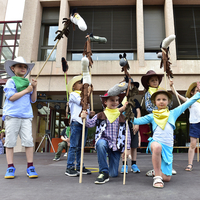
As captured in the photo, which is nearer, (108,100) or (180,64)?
(108,100)

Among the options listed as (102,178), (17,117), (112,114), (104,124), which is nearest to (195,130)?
(112,114)

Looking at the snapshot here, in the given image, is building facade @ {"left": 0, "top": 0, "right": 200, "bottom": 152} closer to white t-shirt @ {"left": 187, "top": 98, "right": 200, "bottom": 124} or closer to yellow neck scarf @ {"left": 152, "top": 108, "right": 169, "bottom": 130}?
white t-shirt @ {"left": 187, "top": 98, "right": 200, "bottom": 124}

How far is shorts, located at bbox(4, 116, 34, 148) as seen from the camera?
2.60 metres

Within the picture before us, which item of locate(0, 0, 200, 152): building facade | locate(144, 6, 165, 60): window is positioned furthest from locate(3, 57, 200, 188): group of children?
locate(144, 6, 165, 60): window

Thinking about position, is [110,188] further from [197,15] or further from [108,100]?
[197,15]

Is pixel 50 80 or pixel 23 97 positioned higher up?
pixel 50 80

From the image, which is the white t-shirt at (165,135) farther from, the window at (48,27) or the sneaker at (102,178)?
the window at (48,27)

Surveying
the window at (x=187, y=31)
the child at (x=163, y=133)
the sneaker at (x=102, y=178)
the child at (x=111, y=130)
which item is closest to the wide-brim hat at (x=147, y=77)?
the child at (x=163, y=133)

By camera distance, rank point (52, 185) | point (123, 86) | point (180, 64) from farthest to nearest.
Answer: point (180, 64)
point (123, 86)
point (52, 185)

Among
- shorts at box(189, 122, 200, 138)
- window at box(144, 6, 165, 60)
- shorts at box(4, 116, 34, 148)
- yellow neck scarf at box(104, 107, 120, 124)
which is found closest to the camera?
shorts at box(4, 116, 34, 148)

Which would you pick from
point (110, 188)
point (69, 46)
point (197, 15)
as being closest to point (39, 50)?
point (69, 46)

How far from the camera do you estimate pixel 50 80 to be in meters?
8.49

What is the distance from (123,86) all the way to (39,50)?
26.1 feet

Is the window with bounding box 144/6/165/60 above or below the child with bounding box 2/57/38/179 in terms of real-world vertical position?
above
